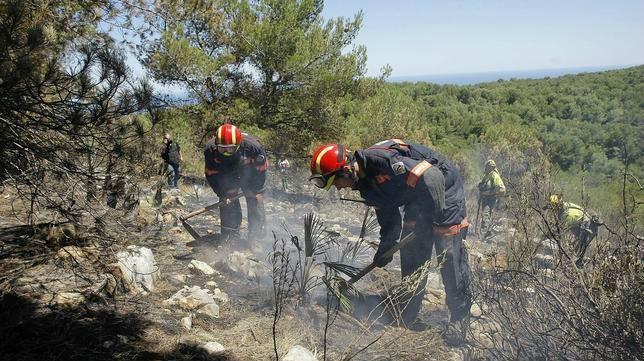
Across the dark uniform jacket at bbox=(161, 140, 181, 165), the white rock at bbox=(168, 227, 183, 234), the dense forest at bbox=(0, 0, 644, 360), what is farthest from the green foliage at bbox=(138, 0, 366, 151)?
the white rock at bbox=(168, 227, 183, 234)

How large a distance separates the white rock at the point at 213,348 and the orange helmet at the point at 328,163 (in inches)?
51.9

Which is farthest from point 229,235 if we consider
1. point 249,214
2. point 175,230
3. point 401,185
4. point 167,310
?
point 401,185

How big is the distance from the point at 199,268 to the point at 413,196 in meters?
2.26

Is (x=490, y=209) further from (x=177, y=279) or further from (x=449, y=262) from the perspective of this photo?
(x=177, y=279)

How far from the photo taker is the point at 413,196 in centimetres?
334

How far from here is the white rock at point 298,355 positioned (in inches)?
99.7

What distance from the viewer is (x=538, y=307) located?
8.21 feet

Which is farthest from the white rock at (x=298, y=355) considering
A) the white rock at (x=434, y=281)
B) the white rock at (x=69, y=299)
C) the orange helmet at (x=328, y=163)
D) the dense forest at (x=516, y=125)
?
the dense forest at (x=516, y=125)

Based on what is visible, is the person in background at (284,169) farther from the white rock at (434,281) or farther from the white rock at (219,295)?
the white rock at (219,295)

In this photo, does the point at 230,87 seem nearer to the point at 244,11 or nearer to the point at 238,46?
the point at 238,46

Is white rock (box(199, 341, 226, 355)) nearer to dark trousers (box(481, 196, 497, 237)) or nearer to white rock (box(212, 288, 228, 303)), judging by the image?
white rock (box(212, 288, 228, 303))

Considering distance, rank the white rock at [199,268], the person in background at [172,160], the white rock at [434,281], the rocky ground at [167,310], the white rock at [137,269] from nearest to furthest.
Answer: the rocky ground at [167,310], the white rock at [137,269], the white rock at [199,268], the white rock at [434,281], the person in background at [172,160]

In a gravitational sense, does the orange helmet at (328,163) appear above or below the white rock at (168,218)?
above

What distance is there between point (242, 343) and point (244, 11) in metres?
9.40
